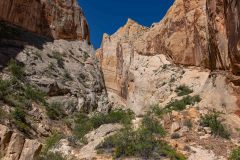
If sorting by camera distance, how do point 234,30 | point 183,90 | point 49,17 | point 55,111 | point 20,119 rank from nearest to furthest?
point 234,30, point 20,119, point 55,111, point 183,90, point 49,17

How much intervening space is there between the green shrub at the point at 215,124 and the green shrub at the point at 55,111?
8146 millimetres

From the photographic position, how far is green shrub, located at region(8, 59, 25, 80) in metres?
21.8

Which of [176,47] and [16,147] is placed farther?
[176,47]

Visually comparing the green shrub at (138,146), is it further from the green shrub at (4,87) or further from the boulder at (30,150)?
the green shrub at (4,87)

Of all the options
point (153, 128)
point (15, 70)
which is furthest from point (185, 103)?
point (15, 70)

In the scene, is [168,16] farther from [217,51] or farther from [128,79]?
[217,51]

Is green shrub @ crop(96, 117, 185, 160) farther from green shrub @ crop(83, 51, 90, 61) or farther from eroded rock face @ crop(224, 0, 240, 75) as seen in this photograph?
green shrub @ crop(83, 51, 90, 61)

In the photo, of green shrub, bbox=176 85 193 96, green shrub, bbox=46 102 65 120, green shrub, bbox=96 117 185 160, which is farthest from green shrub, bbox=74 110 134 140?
green shrub, bbox=176 85 193 96

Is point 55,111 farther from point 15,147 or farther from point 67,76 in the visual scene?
point 15,147

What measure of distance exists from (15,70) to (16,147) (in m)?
11.8

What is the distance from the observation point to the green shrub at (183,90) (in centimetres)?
2490

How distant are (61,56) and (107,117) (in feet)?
32.1

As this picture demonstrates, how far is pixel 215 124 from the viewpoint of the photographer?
52.4 ft

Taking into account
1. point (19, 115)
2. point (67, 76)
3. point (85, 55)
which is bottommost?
point (19, 115)
